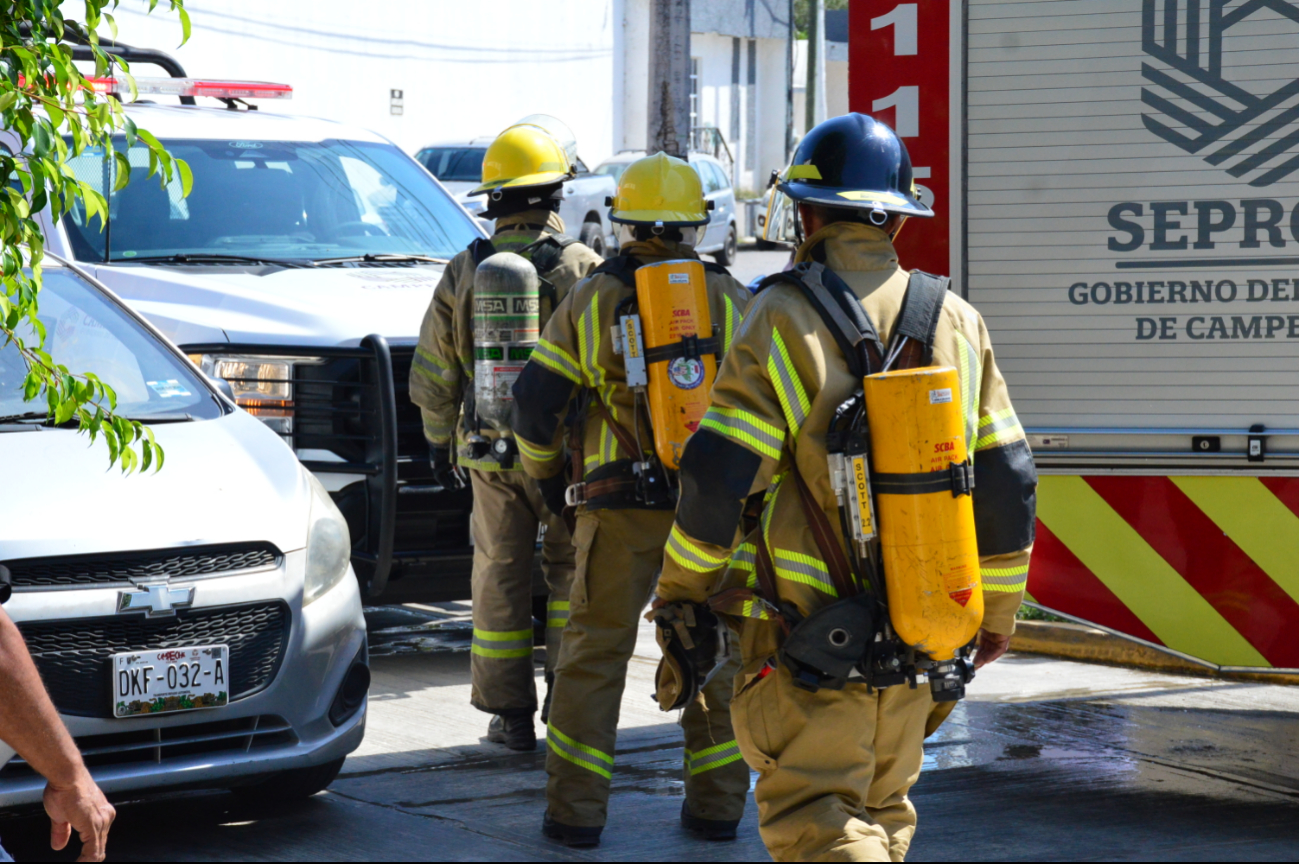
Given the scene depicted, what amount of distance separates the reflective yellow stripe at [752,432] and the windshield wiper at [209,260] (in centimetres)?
417

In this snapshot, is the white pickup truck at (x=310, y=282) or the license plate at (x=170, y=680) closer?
the license plate at (x=170, y=680)

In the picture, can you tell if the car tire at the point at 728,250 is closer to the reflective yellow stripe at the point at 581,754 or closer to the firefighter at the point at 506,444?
the firefighter at the point at 506,444

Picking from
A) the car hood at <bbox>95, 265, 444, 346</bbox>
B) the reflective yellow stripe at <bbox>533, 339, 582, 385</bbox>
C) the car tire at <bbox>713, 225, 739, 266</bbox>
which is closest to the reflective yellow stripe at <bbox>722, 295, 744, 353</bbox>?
the reflective yellow stripe at <bbox>533, 339, 582, 385</bbox>

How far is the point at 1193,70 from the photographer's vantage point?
16.4 ft

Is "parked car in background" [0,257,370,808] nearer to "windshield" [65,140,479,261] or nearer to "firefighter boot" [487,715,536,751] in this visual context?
"firefighter boot" [487,715,536,751]

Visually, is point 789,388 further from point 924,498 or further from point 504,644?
point 504,644

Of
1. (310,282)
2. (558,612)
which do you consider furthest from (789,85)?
(558,612)

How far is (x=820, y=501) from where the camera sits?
11.1 ft

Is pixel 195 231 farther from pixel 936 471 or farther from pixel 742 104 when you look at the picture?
pixel 742 104

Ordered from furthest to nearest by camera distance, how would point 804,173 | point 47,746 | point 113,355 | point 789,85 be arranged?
point 789,85 < point 113,355 < point 804,173 < point 47,746

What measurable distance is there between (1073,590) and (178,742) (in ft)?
9.31

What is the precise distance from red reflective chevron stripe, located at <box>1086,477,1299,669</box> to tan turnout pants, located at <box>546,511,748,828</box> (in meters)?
1.52

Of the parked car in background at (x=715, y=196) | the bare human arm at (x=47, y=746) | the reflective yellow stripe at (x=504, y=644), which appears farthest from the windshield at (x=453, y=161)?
the bare human arm at (x=47, y=746)

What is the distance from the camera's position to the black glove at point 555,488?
494 cm
